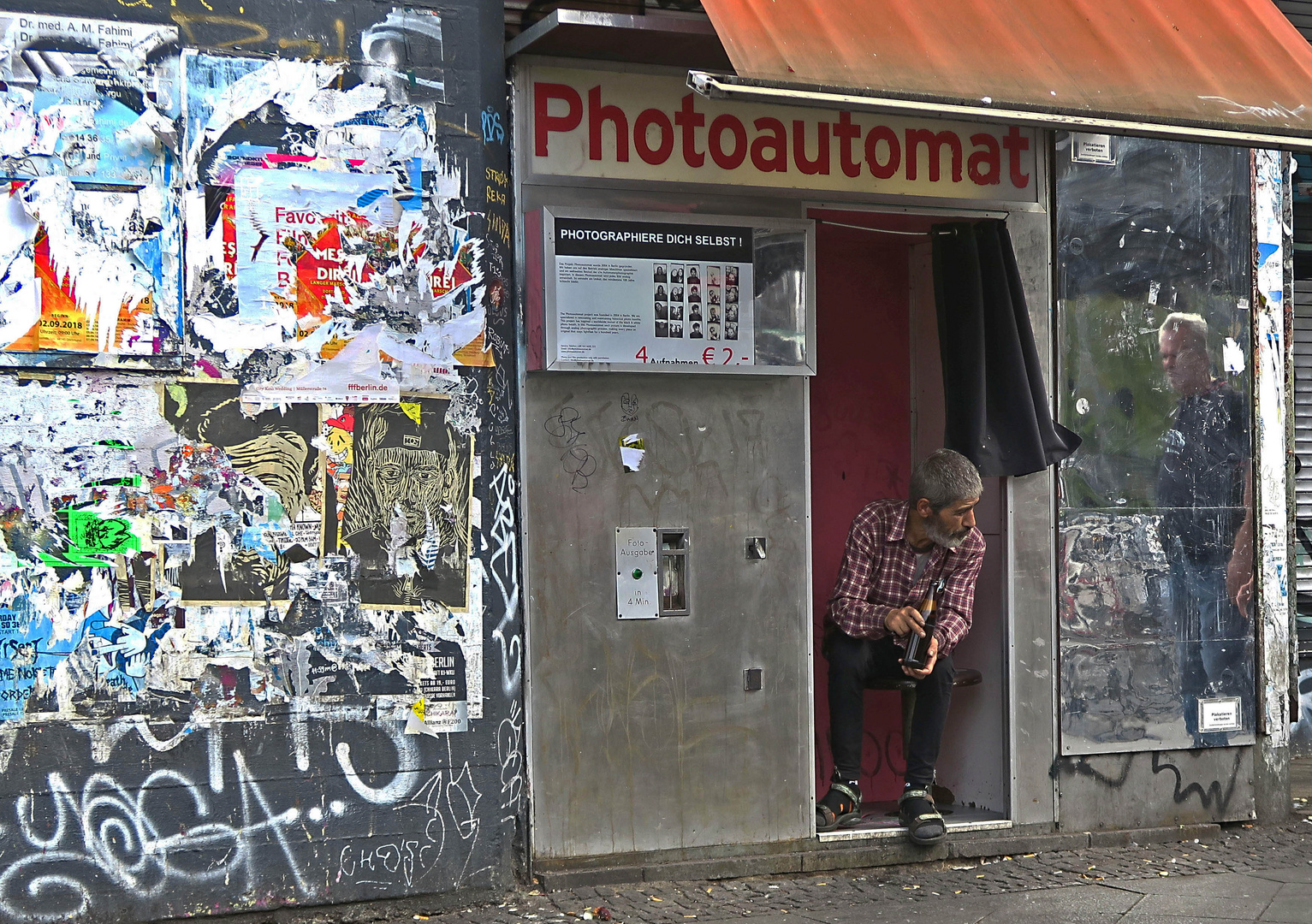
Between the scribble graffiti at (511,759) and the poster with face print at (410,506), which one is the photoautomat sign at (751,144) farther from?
the scribble graffiti at (511,759)

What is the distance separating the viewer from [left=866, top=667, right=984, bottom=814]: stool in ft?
19.7

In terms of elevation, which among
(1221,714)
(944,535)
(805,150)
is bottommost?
(1221,714)

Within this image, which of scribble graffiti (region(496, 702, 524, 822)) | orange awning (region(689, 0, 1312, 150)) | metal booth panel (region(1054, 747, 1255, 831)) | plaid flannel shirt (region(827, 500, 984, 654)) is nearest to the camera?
orange awning (region(689, 0, 1312, 150))

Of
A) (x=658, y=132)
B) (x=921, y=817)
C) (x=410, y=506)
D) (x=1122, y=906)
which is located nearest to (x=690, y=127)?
(x=658, y=132)

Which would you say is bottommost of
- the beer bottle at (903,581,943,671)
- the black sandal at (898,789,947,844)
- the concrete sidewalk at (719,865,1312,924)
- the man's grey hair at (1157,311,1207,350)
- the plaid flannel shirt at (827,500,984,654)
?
the concrete sidewalk at (719,865,1312,924)

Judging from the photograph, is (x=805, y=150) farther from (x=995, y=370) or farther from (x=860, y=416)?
(x=860, y=416)

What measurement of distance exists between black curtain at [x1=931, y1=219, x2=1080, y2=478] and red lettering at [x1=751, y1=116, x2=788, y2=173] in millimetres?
966

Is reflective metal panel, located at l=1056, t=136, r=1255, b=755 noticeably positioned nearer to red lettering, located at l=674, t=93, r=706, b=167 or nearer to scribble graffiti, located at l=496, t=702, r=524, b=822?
red lettering, located at l=674, t=93, r=706, b=167

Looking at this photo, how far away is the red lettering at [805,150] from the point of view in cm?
574

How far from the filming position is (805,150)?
18.9ft

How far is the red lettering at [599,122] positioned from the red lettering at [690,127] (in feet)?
0.74

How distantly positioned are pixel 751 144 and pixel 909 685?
7.68 feet

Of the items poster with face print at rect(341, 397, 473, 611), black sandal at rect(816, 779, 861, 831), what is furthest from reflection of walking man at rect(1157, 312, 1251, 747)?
poster with face print at rect(341, 397, 473, 611)

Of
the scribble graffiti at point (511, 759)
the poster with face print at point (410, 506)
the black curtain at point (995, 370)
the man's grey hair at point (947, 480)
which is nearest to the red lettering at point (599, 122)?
the poster with face print at point (410, 506)
